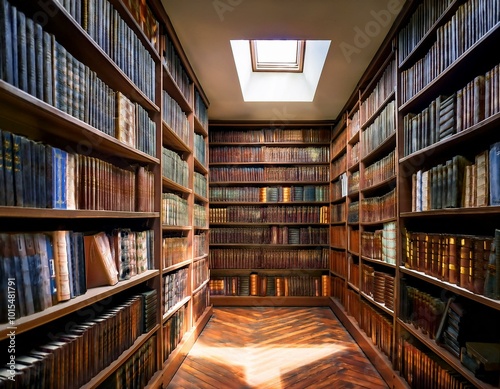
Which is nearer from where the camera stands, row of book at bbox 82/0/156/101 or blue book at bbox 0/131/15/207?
blue book at bbox 0/131/15/207

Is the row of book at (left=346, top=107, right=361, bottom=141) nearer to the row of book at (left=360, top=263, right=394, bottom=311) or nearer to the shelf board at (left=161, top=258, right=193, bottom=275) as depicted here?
the row of book at (left=360, top=263, right=394, bottom=311)

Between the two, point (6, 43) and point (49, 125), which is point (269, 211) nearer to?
point (49, 125)

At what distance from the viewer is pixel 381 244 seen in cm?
272

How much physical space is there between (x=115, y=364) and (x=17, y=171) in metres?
1.00

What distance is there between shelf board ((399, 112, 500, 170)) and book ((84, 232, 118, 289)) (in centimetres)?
167

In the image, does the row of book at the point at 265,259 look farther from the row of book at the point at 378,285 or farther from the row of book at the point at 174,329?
the row of book at the point at 174,329

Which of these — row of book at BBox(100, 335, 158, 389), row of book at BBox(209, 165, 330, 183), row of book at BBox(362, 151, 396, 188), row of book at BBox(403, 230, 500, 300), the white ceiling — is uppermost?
the white ceiling

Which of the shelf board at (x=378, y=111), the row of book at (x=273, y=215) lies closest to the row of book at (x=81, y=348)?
the shelf board at (x=378, y=111)

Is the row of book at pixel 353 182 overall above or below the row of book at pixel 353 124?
below

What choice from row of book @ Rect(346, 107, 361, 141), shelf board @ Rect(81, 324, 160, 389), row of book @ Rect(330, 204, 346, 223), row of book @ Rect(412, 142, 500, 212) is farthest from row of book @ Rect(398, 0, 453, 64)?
shelf board @ Rect(81, 324, 160, 389)

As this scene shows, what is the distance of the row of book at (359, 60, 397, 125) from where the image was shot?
8.44ft

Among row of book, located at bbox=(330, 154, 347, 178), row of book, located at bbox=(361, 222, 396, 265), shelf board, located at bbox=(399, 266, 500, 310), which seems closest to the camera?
shelf board, located at bbox=(399, 266, 500, 310)

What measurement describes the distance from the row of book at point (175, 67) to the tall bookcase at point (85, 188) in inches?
0.8

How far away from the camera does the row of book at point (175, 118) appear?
8.15 feet
